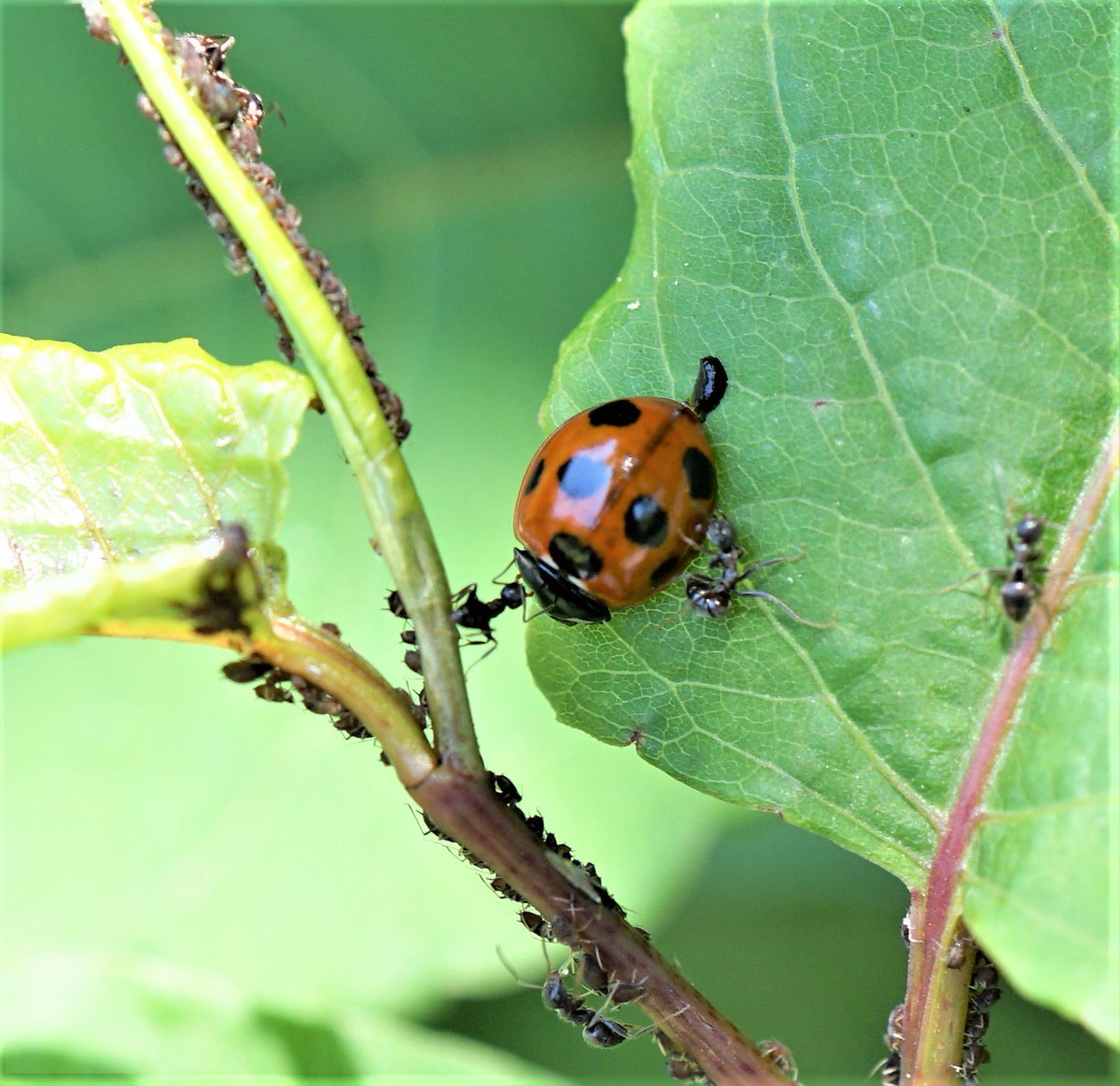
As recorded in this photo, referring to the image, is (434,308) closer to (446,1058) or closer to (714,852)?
(714,852)

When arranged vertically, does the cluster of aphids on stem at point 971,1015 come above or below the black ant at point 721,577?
below

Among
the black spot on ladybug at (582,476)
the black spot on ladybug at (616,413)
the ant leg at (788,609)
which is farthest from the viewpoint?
the black spot on ladybug at (582,476)

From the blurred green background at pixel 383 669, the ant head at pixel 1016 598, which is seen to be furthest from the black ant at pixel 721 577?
the blurred green background at pixel 383 669

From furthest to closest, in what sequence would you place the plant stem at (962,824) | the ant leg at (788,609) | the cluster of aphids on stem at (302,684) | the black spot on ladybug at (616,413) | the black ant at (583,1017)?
the black ant at (583,1017) < the black spot on ladybug at (616,413) < the ant leg at (788,609) < the plant stem at (962,824) < the cluster of aphids on stem at (302,684)

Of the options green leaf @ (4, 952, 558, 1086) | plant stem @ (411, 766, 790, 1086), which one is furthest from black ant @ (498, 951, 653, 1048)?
plant stem @ (411, 766, 790, 1086)

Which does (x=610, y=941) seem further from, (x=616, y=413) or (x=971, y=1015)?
(x=616, y=413)

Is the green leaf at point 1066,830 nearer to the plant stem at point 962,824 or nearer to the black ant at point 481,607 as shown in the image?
the plant stem at point 962,824

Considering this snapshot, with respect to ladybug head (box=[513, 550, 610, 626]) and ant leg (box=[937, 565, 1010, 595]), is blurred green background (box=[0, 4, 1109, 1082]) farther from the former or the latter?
ant leg (box=[937, 565, 1010, 595])
